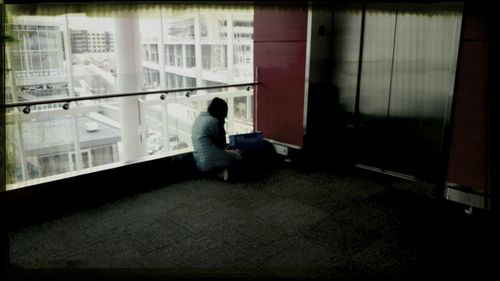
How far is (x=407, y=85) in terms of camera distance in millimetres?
4070

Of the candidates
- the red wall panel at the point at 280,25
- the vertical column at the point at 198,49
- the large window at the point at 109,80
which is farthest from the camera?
the vertical column at the point at 198,49

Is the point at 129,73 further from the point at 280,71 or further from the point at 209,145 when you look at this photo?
the point at 280,71

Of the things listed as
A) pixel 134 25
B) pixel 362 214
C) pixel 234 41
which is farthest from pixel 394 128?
pixel 134 25

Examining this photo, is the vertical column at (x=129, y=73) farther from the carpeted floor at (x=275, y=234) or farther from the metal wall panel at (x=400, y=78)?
the metal wall panel at (x=400, y=78)

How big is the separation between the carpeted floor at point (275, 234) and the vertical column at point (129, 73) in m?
1.39

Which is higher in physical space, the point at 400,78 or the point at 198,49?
the point at 198,49

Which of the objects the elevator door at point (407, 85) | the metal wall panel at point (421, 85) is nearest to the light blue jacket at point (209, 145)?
the elevator door at point (407, 85)

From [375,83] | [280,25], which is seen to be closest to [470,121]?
[375,83]

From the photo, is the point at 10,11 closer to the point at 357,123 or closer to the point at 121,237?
the point at 121,237

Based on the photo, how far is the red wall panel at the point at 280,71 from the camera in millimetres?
4602

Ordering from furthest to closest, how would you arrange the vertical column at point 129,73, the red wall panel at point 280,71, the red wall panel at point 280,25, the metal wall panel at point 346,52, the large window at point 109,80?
the vertical column at point 129,73, the red wall panel at point 280,71, the red wall panel at point 280,25, the metal wall panel at point 346,52, the large window at point 109,80

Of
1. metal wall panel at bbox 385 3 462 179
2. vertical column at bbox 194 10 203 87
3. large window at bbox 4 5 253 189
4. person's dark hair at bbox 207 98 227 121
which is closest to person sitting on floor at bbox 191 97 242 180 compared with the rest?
person's dark hair at bbox 207 98 227 121

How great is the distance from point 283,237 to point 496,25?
203 centimetres

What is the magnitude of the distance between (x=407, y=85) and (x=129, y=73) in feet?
11.3
